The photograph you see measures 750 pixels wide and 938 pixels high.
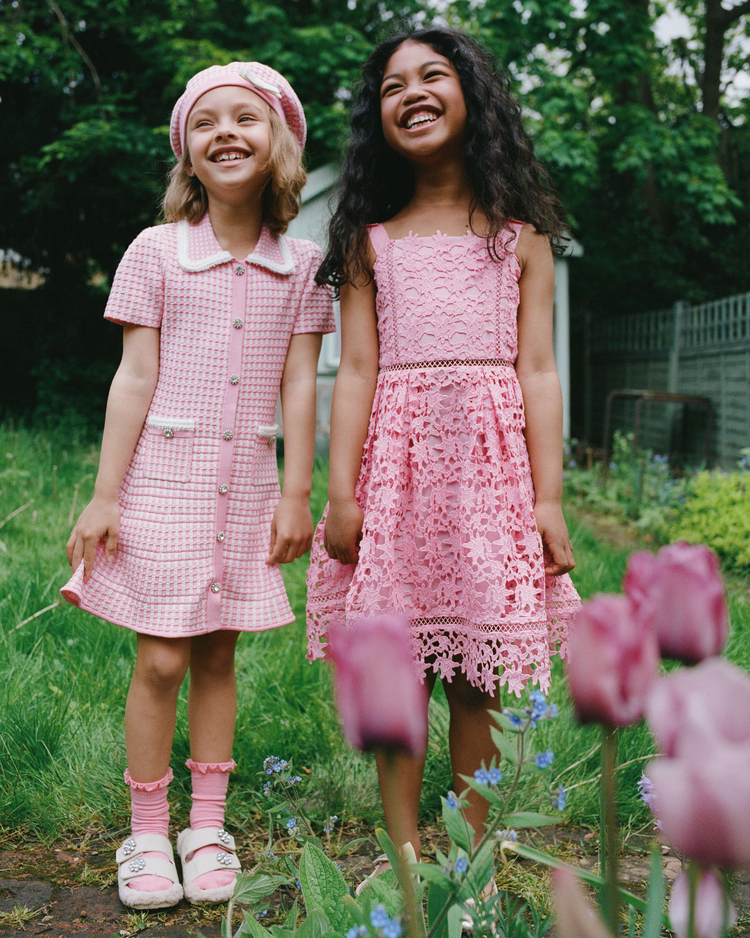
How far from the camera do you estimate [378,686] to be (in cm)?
50

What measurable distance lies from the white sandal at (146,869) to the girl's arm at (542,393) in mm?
984

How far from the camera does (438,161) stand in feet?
5.77

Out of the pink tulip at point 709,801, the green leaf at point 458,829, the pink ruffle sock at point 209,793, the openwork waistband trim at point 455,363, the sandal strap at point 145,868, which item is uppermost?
the openwork waistband trim at point 455,363

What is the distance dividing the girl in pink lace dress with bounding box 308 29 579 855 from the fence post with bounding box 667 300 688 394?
7.75 metres

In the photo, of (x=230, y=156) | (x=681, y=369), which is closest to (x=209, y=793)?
(x=230, y=156)

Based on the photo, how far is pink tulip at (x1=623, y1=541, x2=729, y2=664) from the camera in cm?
51

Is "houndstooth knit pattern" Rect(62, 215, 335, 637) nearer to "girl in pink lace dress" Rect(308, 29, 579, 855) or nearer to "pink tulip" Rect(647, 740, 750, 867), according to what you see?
"girl in pink lace dress" Rect(308, 29, 579, 855)

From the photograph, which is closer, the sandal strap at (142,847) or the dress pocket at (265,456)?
the sandal strap at (142,847)

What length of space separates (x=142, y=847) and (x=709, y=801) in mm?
1532

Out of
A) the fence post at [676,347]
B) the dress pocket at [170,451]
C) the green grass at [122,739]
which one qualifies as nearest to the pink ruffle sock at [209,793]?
the green grass at [122,739]

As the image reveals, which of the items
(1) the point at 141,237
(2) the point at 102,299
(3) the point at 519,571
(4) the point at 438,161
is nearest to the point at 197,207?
(1) the point at 141,237

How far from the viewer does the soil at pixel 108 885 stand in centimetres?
151

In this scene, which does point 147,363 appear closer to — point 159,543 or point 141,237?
point 141,237

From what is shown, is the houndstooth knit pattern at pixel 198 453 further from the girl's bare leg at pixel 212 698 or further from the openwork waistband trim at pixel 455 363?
the openwork waistband trim at pixel 455 363
